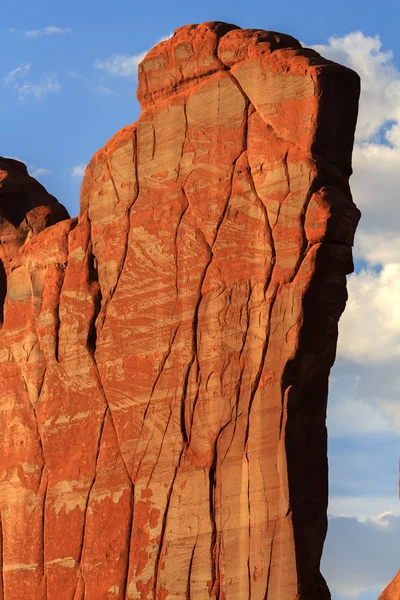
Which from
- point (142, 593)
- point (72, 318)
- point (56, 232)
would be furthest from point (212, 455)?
point (56, 232)

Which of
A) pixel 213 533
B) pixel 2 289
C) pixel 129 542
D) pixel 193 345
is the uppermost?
pixel 2 289

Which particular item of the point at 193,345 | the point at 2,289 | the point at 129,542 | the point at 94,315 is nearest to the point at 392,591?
the point at 129,542

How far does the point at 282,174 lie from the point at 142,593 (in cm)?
490

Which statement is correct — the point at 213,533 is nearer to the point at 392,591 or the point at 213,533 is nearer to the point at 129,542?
the point at 129,542

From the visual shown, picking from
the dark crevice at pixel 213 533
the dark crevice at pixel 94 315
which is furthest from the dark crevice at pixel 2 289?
the dark crevice at pixel 213 533

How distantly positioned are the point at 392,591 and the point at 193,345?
141 inches

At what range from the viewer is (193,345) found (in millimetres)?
17156

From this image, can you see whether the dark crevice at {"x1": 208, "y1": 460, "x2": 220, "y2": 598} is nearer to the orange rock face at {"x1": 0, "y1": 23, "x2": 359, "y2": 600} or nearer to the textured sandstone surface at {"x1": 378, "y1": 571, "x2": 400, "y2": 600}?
the orange rock face at {"x1": 0, "y1": 23, "x2": 359, "y2": 600}

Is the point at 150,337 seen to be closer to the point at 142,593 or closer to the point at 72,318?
the point at 72,318

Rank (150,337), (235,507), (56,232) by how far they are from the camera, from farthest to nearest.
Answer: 1. (56,232)
2. (150,337)
3. (235,507)

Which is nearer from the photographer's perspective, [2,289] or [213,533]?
[213,533]

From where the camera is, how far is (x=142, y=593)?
1700 centimetres

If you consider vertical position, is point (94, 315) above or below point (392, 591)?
above

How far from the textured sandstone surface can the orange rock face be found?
4.14ft
